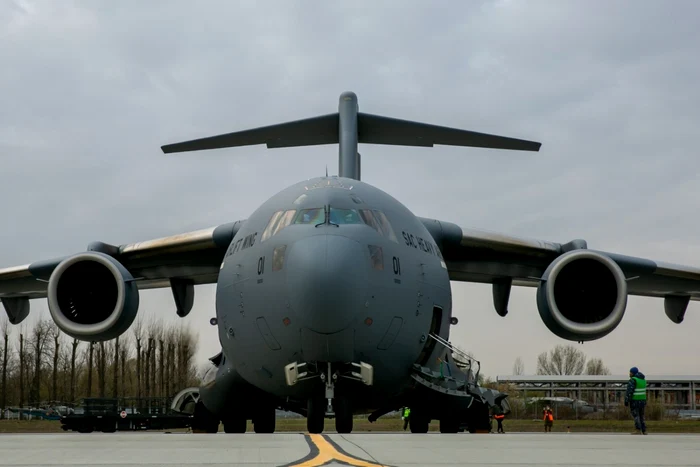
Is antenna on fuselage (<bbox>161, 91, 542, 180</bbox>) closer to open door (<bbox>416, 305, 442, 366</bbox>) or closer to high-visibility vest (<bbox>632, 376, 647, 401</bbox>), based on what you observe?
open door (<bbox>416, 305, 442, 366</bbox>)

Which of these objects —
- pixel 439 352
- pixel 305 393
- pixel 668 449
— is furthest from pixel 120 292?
pixel 668 449

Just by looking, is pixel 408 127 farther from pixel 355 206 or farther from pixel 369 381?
pixel 369 381

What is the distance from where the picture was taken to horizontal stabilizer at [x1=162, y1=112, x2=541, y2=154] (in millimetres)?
14258

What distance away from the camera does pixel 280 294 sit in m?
9.41

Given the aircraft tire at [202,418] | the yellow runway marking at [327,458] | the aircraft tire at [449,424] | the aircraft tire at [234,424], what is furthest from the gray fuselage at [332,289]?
the aircraft tire at [202,418]

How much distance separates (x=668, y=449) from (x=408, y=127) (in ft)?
30.6

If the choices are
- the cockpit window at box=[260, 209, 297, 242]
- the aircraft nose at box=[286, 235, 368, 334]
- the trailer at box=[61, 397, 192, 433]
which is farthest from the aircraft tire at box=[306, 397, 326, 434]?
the trailer at box=[61, 397, 192, 433]

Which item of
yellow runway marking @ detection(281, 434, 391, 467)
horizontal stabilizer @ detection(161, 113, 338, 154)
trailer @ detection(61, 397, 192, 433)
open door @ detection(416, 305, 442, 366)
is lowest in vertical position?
trailer @ detection(61, 397, 192, 433)

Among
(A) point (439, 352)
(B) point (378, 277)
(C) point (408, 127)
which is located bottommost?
(A) point (439, 352)

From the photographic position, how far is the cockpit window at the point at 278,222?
10.1 metres

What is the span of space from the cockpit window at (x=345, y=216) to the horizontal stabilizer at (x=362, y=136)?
15.5ft

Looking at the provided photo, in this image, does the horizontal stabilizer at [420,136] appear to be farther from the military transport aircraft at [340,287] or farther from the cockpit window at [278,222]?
the cockpit window at [278,222]

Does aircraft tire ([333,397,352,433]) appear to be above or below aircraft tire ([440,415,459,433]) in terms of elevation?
above

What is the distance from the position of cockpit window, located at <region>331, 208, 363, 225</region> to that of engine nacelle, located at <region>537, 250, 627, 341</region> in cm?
339
